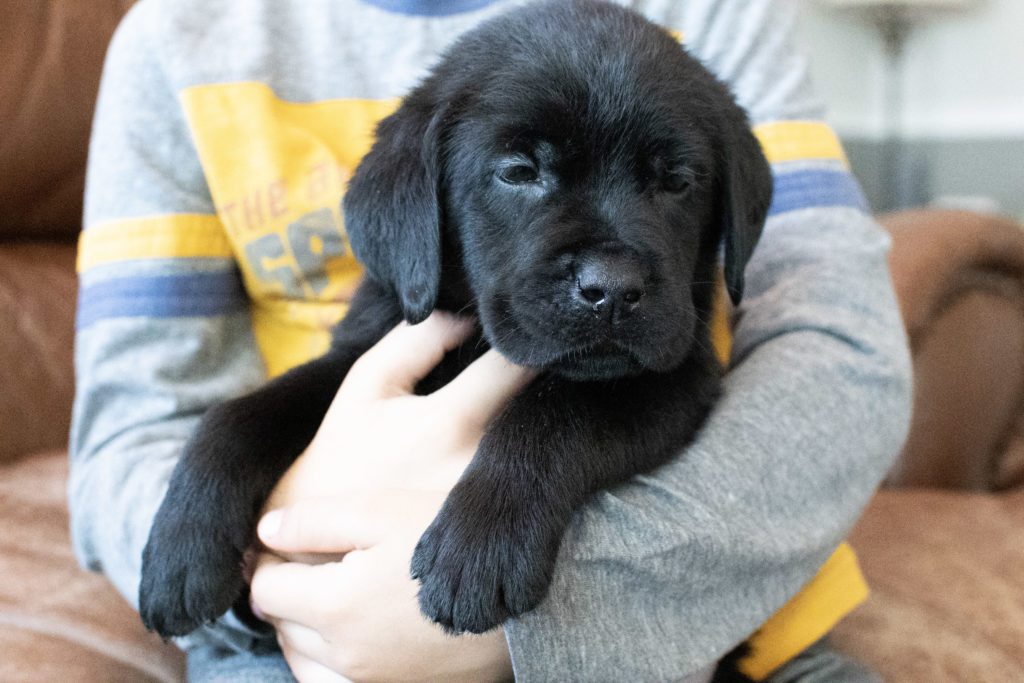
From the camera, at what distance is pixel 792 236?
4.81ft

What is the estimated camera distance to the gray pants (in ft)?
3.91

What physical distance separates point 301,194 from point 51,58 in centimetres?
83

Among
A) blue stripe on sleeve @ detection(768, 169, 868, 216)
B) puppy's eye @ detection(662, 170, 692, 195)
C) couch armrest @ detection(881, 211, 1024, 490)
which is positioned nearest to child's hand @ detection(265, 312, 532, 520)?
puppy's eye @ detection(662, 170, 692, 195)

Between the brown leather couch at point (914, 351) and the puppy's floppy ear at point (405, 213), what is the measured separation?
843mm

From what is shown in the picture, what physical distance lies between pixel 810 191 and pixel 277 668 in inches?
44.1

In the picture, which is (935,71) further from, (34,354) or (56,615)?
(56,615)

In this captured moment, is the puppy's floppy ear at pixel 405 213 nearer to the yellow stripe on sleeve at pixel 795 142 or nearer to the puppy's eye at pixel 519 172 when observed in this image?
the puppy's eye at pixel 519 172

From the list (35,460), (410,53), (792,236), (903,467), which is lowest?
(35,460)

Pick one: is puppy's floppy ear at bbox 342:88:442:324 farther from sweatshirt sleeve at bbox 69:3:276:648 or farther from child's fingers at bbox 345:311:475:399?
sweatshirt sleeve at bbox 69:3:276:648

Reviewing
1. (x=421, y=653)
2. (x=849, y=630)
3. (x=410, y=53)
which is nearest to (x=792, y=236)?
(x=849, y=630)

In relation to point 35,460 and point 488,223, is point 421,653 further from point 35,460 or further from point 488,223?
point 35,460

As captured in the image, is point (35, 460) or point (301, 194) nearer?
point (301, 194)

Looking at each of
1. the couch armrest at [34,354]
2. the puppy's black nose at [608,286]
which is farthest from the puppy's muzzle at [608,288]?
the couch armrest at [34,354]

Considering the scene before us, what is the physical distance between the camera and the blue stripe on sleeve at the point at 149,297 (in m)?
1.44
